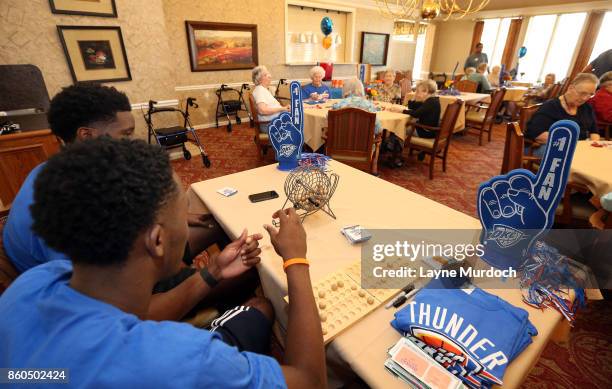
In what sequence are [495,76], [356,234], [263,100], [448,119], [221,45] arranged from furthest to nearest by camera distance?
[495,76]
[221,45]
[263,100]
[448,119]
[356,234]

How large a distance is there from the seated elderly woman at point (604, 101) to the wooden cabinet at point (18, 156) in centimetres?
654

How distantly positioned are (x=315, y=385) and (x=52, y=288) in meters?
0.59

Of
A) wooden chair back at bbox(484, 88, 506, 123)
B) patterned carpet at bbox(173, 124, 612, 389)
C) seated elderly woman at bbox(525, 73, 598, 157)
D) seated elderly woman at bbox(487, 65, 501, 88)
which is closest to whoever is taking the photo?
patterned carpet at bbox(173, 124, 612, 389)

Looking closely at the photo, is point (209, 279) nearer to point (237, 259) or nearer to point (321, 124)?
point (237, 259)

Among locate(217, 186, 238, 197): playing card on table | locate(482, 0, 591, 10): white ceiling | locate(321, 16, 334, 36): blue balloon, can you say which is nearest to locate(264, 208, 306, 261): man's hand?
locate(217, 186, 238, 197): playing card on table

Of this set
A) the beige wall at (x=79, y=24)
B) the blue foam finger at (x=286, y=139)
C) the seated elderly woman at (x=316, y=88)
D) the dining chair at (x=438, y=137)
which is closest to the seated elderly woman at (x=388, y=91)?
the seated elderly woman at (x=316, y=88)

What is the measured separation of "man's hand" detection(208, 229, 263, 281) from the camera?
41.0 inches

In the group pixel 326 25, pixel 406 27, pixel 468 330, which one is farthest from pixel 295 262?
pixel 326 25

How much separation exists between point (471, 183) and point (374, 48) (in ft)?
22.8

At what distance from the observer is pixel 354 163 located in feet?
10.7

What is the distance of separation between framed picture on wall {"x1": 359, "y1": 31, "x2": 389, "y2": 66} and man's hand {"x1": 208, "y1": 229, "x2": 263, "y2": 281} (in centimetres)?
909

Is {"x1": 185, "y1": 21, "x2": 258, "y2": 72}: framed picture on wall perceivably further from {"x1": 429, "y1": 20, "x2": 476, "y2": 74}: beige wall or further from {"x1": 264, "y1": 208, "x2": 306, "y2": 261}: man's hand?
{"x1": 429, "y1": 20, "x2": 476, "y2": 74}: beige wall

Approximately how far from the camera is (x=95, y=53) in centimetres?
363

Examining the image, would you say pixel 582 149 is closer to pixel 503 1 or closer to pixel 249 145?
pixel 249 145
